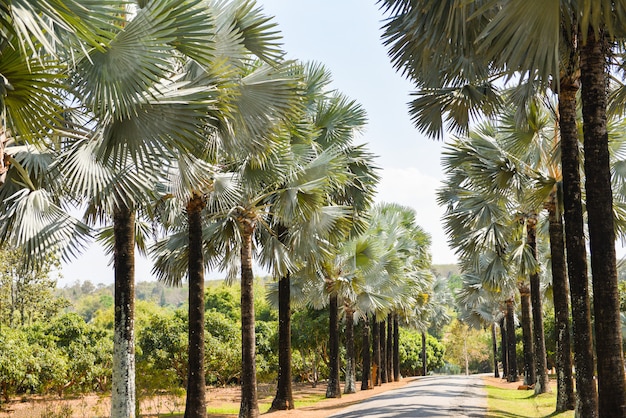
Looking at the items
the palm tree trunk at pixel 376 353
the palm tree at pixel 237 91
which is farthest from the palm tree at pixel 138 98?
the palm tree trunk at pixel 376 353

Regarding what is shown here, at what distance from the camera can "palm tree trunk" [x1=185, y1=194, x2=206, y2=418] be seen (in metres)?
13.0

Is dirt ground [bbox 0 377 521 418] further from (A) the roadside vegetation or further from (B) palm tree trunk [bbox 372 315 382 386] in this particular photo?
(B) palm tree trunk [bbox 372 315 382 386]

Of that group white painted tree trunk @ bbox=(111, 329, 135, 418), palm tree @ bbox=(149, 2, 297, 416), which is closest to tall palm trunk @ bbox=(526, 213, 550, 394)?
palm tree @ bbox=(149, 2, 297, 416)

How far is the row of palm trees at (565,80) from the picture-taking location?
6621mm

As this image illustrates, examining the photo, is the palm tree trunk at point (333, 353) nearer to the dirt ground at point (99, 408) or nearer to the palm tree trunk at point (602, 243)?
the dirt ground at point (99, 408)

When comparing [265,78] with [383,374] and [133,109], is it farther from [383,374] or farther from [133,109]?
[383,374]

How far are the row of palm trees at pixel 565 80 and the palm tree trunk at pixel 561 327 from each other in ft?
15.2

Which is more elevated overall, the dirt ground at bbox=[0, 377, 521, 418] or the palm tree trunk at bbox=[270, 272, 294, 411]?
the palm tree trunk at bbox=[270, 272, 294, 411]

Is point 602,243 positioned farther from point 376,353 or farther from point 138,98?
point 376,353

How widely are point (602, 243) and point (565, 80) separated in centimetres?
547

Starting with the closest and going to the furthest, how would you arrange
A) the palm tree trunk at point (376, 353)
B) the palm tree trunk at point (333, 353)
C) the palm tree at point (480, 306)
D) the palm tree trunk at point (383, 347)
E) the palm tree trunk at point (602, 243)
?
the palm tree trunk at point (602, 243), the palm tree trunk at point (333, 353), the palm tree trunk at point (376, 353), the palm tree at point (480, 306), the palm tree trunk at point (383, 347)

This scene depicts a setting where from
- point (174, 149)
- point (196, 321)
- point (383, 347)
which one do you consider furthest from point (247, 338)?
point (383, 347)

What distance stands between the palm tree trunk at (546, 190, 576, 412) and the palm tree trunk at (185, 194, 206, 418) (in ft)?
28.1

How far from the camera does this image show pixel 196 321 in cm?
1338
